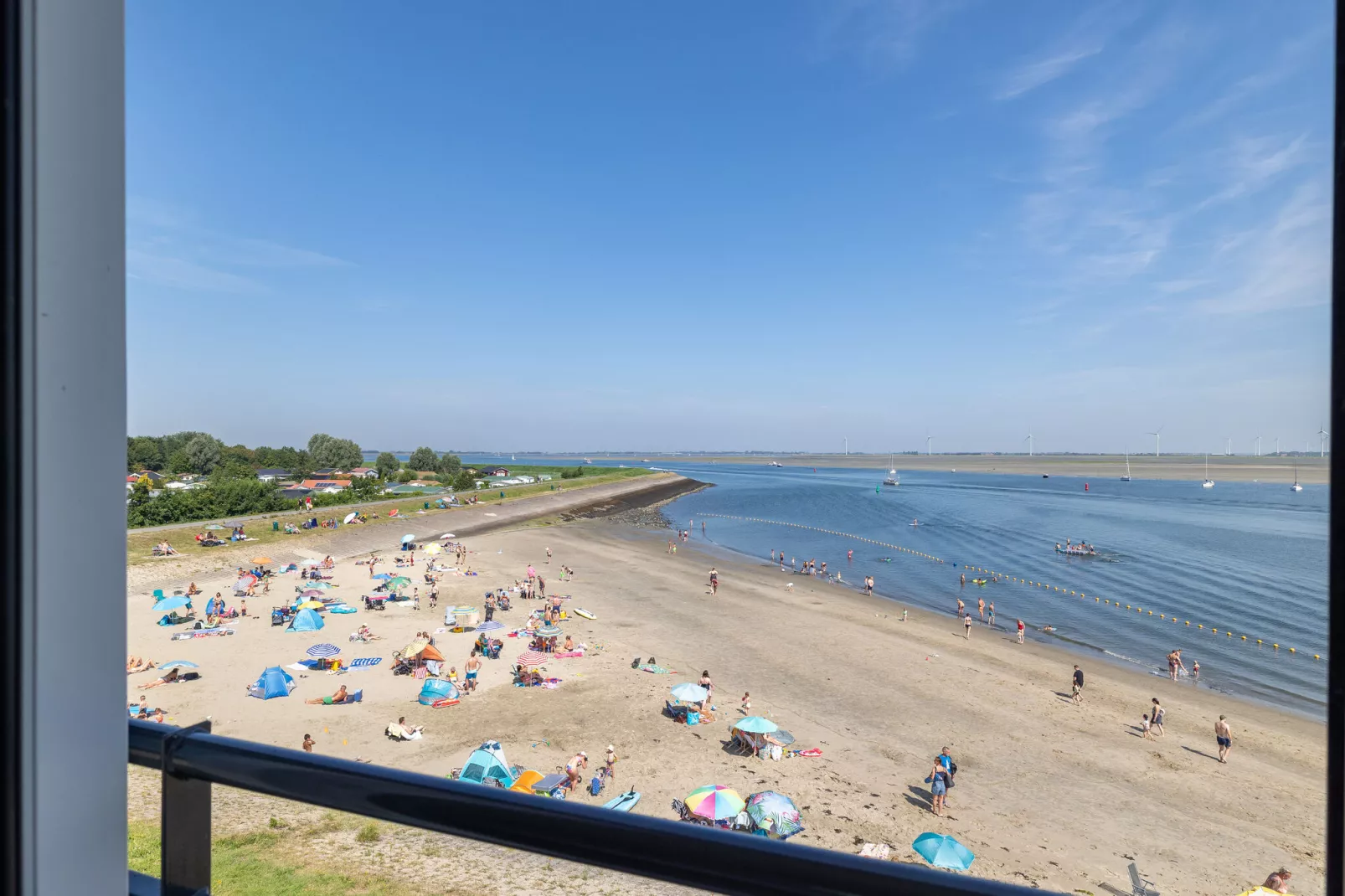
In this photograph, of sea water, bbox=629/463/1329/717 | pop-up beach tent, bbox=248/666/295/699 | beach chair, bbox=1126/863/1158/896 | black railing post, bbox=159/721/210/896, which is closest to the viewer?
black railing post, bbox=159/721/210/896

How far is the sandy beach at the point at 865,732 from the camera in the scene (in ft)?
35.4

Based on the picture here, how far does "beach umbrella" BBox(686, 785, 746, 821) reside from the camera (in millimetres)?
10258

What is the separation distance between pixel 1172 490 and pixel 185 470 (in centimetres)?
12329

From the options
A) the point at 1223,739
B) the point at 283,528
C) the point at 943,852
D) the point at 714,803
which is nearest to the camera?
the point at 943,852

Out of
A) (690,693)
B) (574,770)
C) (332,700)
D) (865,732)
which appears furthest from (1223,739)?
(332,700)

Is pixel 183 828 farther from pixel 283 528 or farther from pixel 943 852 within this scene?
pixel 283 528

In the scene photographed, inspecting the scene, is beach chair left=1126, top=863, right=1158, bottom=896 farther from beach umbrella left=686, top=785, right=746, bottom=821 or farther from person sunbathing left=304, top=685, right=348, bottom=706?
person sunbathing left=304, top=685, right=348, bottom=706

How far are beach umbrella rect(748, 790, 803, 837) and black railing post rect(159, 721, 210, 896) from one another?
1045 centimetres

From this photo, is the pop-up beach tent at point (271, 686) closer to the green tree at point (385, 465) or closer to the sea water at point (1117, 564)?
the sea water at point (1117, 564)

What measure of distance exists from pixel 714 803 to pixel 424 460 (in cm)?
8958

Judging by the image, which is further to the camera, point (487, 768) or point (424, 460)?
point (424, 460)

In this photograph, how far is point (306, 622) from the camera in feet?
67.5

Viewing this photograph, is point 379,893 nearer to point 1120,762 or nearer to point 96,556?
point 96,556

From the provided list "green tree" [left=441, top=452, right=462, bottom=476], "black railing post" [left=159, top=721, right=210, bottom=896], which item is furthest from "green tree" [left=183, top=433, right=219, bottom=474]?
"black railing post" [left=159, top=721, right=210, bottom=896]
